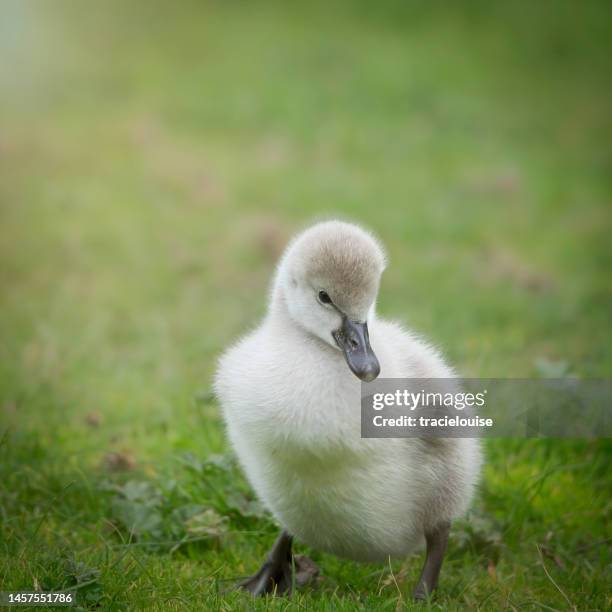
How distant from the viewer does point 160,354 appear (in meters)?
5.90

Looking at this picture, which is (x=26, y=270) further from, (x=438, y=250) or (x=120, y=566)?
(x=120, y=566)

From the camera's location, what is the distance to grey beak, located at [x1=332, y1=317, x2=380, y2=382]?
2830 millimetres

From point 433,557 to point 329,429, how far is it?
737 mm

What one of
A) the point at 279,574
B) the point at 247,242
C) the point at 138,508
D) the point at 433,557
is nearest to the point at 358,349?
the point at 433,557

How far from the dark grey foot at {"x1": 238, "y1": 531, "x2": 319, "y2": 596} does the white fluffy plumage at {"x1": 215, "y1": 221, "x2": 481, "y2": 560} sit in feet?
0.47

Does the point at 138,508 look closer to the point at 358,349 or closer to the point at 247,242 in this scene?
the point at 358,349

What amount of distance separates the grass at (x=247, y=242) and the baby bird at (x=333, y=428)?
241 millimetres

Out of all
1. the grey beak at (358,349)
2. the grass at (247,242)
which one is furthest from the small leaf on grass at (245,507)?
the grey beak at (358,349)

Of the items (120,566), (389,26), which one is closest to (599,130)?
(389,26)

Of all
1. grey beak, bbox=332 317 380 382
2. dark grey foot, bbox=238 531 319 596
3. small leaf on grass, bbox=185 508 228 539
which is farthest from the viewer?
small leaf on grass, bbox=185 508 228 539

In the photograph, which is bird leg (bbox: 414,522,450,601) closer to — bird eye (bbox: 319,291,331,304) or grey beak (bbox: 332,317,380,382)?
grey beak (bbox: 332,317,380,382)

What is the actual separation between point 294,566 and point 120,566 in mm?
659

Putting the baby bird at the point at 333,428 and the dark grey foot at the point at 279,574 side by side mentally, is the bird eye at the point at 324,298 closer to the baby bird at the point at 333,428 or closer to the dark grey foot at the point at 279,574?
the baby bird at the point at 333,428

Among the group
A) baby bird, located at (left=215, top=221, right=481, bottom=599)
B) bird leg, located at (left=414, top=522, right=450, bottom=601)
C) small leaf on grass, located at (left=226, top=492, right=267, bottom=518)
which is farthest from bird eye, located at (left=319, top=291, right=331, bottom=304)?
small leaf on grass, located at (left=226, top=492, right=267, bottom=518)
